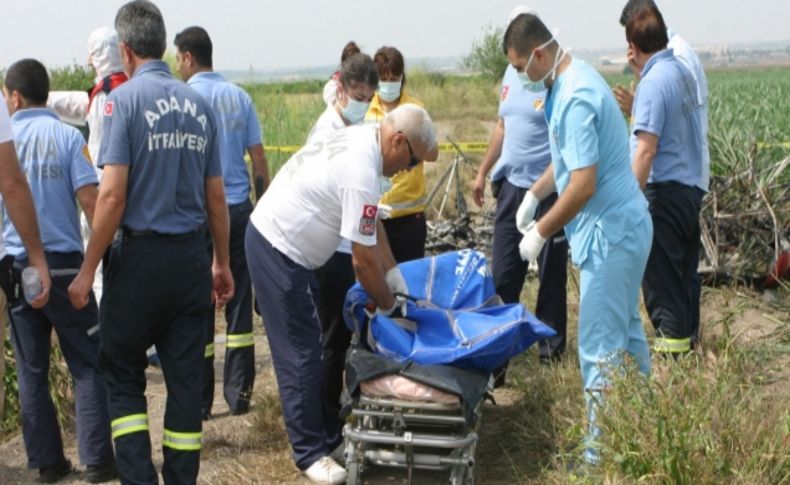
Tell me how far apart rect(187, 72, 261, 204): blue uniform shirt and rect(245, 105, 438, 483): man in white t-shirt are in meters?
1.07

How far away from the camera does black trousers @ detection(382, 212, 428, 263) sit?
6.25 m

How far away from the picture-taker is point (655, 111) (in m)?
5.46

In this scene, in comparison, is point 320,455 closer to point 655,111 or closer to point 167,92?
point 167,92

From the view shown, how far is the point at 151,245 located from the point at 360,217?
2.75 feet

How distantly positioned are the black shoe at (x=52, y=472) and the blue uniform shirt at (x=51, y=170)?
39.9 inches

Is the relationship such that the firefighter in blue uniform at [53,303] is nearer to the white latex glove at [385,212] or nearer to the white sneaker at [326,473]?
the white sneaker at [326,473]

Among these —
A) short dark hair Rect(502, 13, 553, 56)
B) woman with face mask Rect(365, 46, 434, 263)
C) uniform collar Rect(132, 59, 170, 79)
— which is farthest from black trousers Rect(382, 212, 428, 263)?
uniform collar Rect(132, 59, 170, 79)

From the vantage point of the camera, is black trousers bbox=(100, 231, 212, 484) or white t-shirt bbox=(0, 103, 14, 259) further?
black trousers bbox=(100, 231, 212, 484)

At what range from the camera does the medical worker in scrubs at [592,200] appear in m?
4.34

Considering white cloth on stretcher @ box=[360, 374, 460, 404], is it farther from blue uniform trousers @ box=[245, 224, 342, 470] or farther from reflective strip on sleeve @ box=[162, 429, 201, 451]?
reflective strip on sleeve @ box=[162, 429, 201, 451]

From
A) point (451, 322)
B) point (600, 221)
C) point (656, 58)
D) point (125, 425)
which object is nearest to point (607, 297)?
point (600, 221)

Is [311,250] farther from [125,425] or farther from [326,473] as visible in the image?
[125,425]

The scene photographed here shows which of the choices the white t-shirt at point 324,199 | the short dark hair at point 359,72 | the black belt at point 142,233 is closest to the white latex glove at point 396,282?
the white t-shirt at point 324,199

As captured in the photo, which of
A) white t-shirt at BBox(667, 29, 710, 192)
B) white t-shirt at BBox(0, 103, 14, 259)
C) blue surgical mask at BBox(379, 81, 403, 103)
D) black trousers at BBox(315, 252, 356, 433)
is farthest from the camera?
blue surgical mask at BBox(379, 81, 403, 103)
